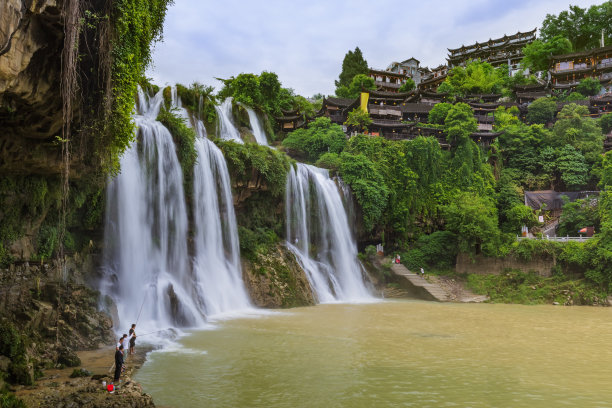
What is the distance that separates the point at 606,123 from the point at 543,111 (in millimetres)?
6106

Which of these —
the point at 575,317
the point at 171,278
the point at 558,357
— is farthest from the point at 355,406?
the point at 575,317

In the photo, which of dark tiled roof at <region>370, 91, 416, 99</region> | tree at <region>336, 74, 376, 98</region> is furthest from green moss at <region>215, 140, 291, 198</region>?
tree at <region>336, 74, 376, 98</region>

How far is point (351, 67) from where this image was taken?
65.5m

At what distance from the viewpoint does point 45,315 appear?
35.5ft

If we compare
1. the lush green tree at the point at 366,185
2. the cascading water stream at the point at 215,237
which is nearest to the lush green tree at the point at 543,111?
the lush green tree at the point at 366,185

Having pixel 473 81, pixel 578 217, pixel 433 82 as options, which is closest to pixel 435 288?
pixel 578 217

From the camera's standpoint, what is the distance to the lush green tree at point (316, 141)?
35.3 m

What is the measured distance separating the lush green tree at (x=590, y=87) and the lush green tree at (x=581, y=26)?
13784mm

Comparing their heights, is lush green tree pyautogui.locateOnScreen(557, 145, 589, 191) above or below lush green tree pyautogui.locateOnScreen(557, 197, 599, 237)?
above

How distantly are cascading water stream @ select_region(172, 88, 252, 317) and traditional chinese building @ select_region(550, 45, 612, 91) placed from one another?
53836mm

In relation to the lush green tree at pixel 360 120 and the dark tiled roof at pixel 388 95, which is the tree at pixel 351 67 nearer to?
the dark tiled roof at pixel 388 95

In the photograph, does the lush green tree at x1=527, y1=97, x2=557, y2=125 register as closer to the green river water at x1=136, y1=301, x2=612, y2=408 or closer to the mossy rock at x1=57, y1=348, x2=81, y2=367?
the green river water at x1=136, y1=301, x2=612, y2=408

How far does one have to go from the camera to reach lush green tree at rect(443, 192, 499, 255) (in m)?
27.1

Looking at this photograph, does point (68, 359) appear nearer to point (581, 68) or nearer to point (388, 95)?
point (388, 95)
